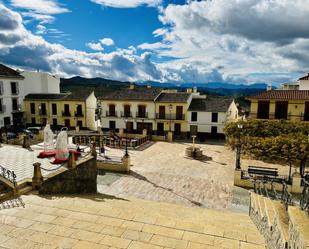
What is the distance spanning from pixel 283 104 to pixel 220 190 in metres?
13.1

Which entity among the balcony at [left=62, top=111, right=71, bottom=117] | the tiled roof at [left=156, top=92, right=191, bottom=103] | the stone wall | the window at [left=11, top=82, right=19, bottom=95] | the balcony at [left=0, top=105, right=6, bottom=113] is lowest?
the stone wall

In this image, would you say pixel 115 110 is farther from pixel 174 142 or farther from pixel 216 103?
pixel 216 103

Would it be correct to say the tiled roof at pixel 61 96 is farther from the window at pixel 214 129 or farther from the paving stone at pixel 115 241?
the paving stone at pixel 115 241

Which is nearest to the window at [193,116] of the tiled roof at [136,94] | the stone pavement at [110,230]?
the tiled roof at [136,94]

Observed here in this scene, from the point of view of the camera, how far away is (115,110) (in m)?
33.2

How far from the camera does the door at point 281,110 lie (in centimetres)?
2330

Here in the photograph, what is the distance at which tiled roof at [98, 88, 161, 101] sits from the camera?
32312 millimetres

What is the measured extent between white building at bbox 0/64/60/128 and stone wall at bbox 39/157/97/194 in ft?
82.7

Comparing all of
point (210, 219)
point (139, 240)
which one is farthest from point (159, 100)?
point (139, 240)

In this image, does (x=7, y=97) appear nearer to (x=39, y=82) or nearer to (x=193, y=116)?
(x=39, y=82)

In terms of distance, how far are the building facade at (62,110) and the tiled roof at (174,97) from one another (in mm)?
10181

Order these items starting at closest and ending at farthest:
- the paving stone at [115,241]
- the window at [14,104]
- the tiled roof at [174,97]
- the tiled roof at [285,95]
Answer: the paving stone at [115,241] → the tiled roof at [285,95] → the tiled roof at [174,97] → the window at [14,104]

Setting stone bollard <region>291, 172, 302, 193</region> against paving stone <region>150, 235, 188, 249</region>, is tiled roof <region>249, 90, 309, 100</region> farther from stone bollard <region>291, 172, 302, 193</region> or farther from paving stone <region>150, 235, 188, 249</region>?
paving stone <region>150, 235, 188, 249</region>

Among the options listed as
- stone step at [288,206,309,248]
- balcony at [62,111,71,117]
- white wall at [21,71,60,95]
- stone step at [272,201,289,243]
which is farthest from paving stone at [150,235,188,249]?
white wall at [21,71,60,95]
